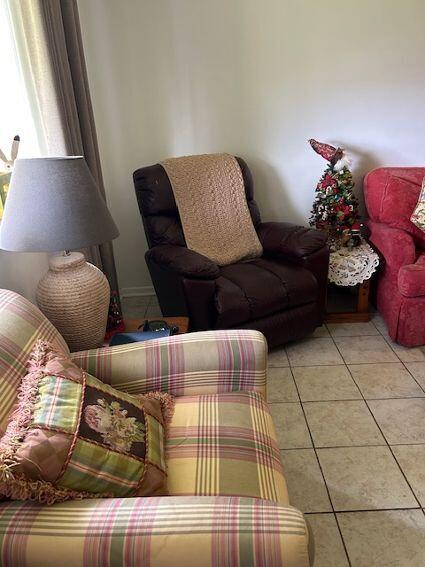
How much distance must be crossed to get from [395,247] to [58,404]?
6.71 ft

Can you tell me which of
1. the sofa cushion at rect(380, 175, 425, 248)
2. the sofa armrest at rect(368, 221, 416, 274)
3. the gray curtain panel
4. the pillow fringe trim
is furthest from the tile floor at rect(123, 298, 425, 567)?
the gray curtain panel

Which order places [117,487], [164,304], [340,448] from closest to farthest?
1. [117,487]
2. [340,448]
3. [164,304]

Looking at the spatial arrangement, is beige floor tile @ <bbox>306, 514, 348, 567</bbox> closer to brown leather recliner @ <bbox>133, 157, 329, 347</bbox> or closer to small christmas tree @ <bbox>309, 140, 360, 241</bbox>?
brown leather recliner @ <bbox>133, 157, 329, 347</bbox>

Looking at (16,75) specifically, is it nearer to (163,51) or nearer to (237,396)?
(163,51)

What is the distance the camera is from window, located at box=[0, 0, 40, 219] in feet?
5.81

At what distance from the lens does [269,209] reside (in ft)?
10.1

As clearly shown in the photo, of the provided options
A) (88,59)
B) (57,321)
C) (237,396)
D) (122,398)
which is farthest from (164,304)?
(88,59)

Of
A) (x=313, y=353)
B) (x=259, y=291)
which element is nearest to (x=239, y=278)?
(x=259, y=291)

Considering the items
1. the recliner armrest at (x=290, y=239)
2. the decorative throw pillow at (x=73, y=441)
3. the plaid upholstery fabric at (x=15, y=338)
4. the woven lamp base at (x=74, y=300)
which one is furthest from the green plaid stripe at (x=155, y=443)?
the recliner armrest at (x=290, y=239)

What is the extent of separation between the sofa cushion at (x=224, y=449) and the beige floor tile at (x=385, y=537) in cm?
49

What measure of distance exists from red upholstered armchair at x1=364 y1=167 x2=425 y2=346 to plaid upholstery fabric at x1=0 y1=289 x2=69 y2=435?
182 cm

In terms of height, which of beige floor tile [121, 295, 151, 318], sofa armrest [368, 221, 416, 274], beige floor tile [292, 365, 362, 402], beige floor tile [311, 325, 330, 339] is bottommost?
beige floor tile [121, 295, 151, 318]

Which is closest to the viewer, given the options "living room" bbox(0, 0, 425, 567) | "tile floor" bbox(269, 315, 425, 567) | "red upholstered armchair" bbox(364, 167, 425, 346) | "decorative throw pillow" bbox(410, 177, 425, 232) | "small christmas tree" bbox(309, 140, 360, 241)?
"living room" bbox(0, 0, 425, 567)

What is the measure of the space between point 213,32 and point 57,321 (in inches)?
83.7
